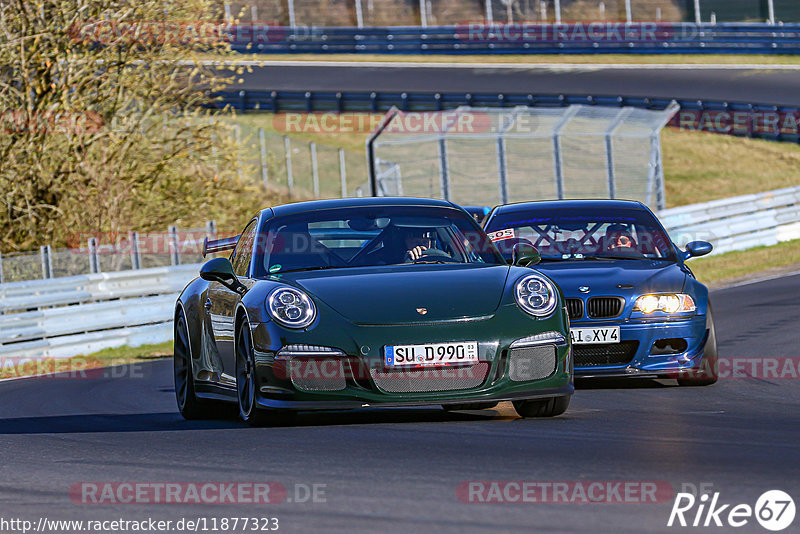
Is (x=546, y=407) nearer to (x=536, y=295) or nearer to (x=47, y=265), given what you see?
(x=536, y=295)

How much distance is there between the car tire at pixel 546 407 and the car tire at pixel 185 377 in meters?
2.27

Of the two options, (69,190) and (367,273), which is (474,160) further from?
(367,273)

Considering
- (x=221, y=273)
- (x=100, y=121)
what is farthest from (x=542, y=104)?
(x=221, y=273)

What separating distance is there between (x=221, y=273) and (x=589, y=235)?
13.0 feet

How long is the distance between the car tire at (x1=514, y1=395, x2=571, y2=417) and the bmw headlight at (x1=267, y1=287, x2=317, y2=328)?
1414 millimetres

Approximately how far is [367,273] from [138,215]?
16625mm

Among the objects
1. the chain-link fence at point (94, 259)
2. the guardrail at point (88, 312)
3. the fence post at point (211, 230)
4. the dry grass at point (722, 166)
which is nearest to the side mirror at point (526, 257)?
the guardrail at point (88, 312)

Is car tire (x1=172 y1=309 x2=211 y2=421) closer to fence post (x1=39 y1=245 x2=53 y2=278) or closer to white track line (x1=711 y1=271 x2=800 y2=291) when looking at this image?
fence post (x1=39 y1=245 x2=53 y2=278)

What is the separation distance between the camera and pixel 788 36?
44.7 m

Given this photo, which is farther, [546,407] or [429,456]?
[546,407]

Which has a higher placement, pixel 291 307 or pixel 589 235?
pixel 291 307

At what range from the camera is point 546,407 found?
321 inches

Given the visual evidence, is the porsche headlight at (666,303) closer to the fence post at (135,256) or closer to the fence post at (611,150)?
the fence post at (135,256)

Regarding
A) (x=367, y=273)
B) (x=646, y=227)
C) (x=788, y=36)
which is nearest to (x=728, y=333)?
(x=646, y=227)
